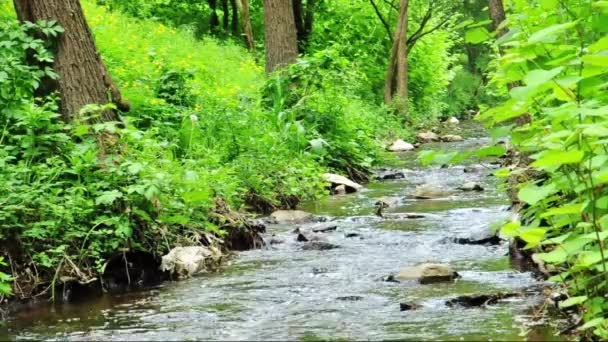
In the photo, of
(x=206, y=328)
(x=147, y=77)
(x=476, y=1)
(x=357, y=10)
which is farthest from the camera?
(x=476, y=1)

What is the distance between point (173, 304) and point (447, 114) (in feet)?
100

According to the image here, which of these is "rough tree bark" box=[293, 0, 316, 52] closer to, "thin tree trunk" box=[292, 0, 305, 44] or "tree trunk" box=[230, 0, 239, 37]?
"thin tree trunk" box=[292, 0, 305, 44]

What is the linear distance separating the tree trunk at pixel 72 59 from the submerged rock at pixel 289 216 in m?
2.28

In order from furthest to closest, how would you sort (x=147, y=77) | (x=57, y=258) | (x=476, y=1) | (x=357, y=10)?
(x=476, y=1), (x=357, y=10), (x=147, y=77), (x=57, y=258)

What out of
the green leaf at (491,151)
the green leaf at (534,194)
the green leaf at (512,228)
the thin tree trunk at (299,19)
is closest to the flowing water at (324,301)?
the green leaf at (512,228)

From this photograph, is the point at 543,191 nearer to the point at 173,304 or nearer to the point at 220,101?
the point at 173,304

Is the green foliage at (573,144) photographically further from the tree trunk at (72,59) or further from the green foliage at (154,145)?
the tree trunk at (72,59)

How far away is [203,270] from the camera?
6805 mm

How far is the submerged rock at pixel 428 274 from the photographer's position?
6012mm

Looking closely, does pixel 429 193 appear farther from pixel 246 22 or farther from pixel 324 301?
pixel 246 22

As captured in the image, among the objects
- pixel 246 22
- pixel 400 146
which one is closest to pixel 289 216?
pixel 400 146

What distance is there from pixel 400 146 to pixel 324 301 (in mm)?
13618

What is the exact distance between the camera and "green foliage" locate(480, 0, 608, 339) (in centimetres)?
380


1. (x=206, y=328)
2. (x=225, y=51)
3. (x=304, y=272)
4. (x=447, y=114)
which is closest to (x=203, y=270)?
(x=304, y=272)
